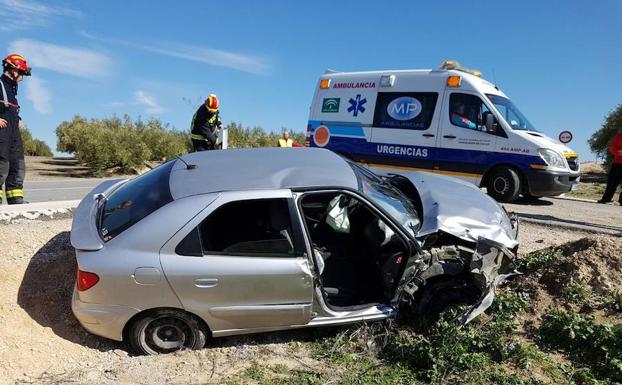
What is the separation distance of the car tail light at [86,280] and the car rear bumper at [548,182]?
797cm

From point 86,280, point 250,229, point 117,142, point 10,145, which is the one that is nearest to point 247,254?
point 250,229

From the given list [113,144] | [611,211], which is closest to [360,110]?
[611,211]

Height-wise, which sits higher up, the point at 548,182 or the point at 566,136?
the point at 566,136

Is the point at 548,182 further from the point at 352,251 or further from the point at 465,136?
the point at 352,251

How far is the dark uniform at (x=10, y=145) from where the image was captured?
18.8 feet

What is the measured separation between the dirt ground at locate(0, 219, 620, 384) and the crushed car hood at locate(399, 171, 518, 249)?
1365 millimetres

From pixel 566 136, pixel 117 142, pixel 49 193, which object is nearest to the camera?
pixel 49 193

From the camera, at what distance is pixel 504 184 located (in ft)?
29.2

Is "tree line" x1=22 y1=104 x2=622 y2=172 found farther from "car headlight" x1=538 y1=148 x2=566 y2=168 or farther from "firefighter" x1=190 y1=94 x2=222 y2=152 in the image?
"car headlight" x1=538 y1=148 x2=566 y2=168

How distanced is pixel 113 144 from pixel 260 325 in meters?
16.0

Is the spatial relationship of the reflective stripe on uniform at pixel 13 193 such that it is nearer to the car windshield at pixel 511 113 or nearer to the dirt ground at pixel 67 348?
the dirt ground at pixel 67 348

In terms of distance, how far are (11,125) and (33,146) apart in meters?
23.5

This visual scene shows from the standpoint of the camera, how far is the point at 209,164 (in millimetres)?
3861

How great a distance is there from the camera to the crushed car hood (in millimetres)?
3646
